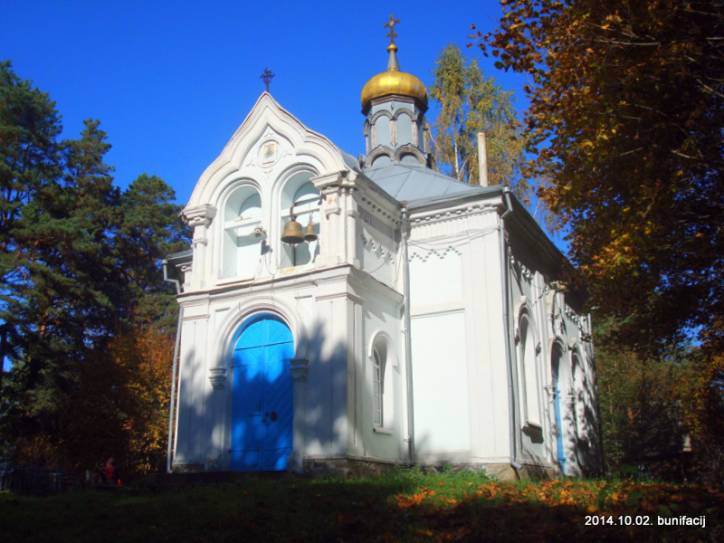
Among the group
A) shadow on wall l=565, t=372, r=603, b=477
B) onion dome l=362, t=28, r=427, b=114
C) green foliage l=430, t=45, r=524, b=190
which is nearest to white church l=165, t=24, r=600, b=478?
shadow on wall l=565, t=372, r=603, b=477

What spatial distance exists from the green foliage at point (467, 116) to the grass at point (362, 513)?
63.8 feet

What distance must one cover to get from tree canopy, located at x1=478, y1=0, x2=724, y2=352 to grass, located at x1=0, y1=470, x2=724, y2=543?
11.0 feet

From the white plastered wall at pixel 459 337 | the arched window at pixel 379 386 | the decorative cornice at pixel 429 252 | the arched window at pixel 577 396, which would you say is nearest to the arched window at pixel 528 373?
the white plastered wall at pixel 459 337

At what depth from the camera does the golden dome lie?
2189 centimetres

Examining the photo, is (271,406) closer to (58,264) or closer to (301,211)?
(301,211)

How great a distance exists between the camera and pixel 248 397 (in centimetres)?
1404

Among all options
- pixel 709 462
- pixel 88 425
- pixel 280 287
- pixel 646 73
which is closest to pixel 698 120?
pixel 646 73

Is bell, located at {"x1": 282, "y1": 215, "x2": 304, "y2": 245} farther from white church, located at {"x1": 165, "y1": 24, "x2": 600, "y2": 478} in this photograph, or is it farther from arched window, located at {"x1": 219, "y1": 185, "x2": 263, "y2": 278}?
arched window, located at {"x1": 219, "y1": 185, "x2": 263, "y2": 278}

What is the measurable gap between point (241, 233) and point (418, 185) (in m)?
4.47

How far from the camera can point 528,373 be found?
16.4 metres

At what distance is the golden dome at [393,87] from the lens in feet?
71.8

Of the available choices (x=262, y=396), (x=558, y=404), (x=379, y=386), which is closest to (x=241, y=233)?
(x=262, y=396)

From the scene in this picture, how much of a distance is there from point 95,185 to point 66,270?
4084 millimetres

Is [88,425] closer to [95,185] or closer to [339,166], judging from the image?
[95,185]
